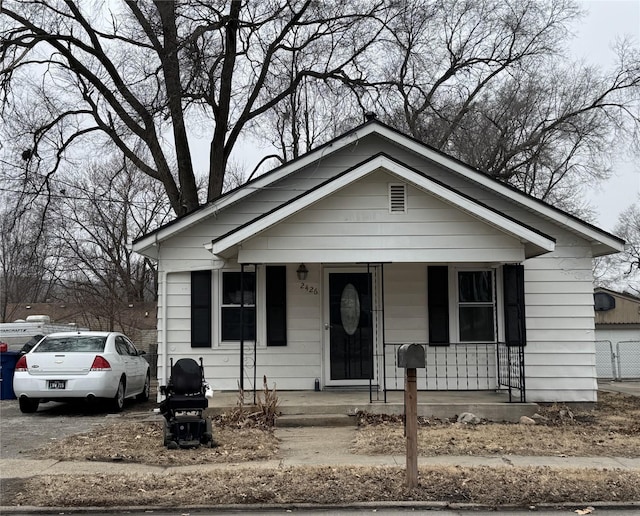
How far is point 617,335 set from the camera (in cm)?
2380

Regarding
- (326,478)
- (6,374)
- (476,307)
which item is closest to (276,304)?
(476,307)

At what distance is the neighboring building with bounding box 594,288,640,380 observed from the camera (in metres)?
22.2

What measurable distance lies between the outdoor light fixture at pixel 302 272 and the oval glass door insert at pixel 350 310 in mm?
776

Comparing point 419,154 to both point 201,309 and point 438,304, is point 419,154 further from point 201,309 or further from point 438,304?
point 201,309

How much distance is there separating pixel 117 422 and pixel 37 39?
12.3 meters

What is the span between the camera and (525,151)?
27406mm

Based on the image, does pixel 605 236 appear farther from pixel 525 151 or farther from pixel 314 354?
pixel 525 151

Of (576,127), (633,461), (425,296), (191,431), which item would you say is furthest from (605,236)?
(576,127)

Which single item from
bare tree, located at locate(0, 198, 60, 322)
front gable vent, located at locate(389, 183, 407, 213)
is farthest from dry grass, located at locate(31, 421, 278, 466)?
bare tree, located at locate(0, 198, 60, 322)

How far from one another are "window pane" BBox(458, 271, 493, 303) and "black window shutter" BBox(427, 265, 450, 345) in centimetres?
34

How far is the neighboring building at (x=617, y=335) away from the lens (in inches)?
872

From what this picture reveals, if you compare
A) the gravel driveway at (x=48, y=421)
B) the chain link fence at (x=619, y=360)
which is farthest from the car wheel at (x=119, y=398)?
the chain link fence at (x=619, y=360)

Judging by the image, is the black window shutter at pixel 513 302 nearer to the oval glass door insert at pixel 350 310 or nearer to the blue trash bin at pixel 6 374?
the oval glass door insert at pixel 350 310

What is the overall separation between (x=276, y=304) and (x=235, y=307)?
75 cm
